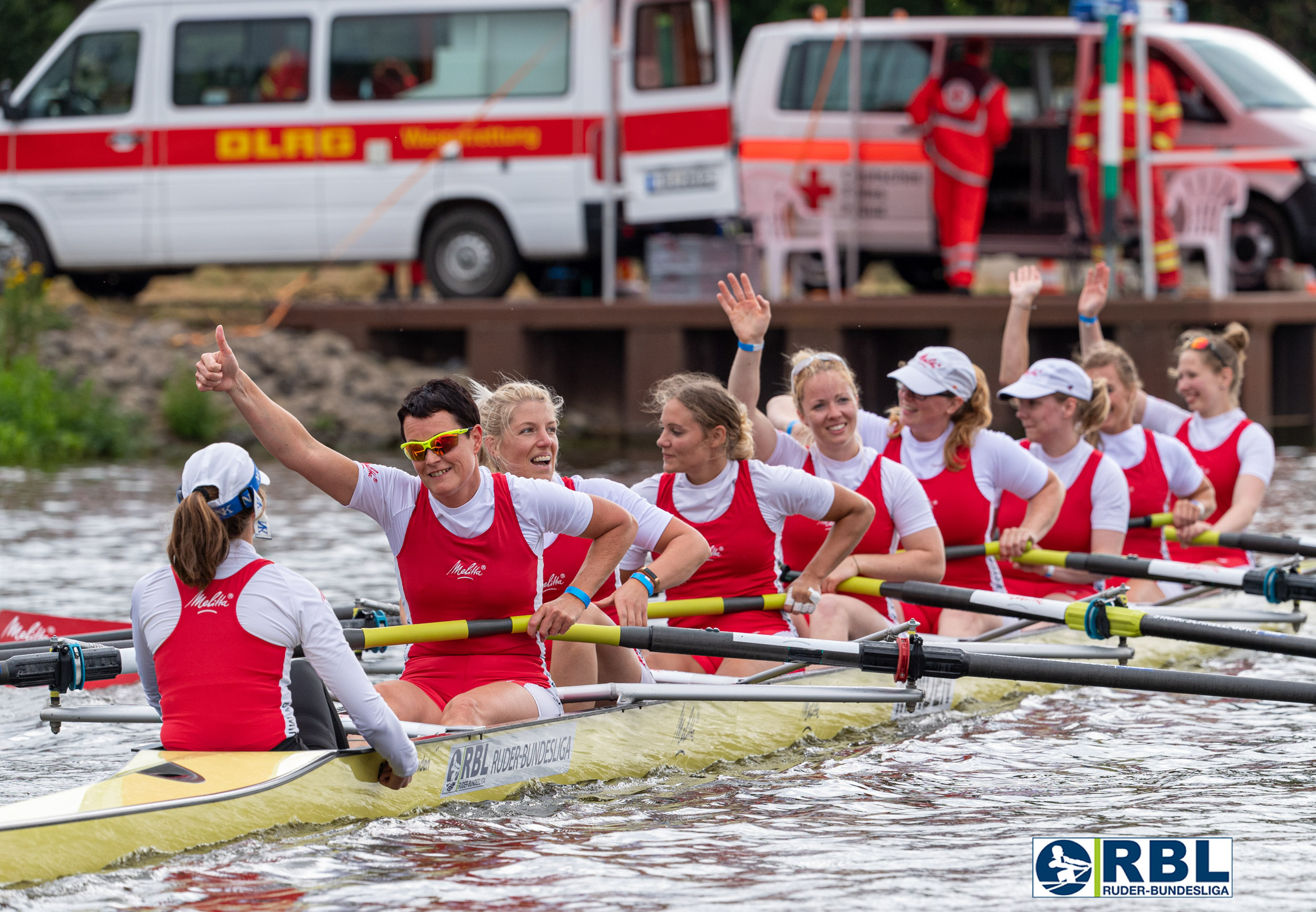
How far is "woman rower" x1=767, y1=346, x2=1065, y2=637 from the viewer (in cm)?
728

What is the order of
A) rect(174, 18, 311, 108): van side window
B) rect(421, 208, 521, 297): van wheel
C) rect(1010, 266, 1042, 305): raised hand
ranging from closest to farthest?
rect(1010, 266, 1042, 305): raised hand → rect(174, 18, 311, 108): van side window → rect(421, 208, 521, 297): van wheel

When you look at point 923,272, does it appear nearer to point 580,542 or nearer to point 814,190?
point 814,190

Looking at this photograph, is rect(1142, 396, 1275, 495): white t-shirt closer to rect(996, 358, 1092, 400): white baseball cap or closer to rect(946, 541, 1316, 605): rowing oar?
rect(946, 541, 1316, 605): rowing oar

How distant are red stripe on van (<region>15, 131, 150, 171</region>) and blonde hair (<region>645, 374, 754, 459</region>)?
10.7m

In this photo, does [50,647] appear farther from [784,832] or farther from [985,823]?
[985,823]

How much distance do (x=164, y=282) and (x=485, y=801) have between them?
823 inches

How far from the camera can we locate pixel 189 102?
15836 mm

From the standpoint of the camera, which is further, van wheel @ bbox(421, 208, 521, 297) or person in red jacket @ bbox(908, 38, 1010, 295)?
van wheel @ bbox(421, 208, 521, 297)

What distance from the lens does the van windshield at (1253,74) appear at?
14867mm

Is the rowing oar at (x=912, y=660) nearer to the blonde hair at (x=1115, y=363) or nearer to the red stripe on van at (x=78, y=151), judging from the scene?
the blonde hair at (x=1115, y=363)

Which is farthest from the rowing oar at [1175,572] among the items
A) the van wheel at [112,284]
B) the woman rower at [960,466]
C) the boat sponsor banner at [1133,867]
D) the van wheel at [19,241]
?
the van wheel at [112,284]

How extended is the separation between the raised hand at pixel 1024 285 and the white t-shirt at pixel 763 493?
2.75 m

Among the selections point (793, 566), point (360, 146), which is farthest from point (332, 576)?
point (360, 146)

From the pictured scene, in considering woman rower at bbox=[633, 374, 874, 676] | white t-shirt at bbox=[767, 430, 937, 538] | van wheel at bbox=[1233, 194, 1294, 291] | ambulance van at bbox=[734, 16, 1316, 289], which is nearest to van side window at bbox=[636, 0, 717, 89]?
ambulance van at bbox=[734, 16, 1316, 289]
